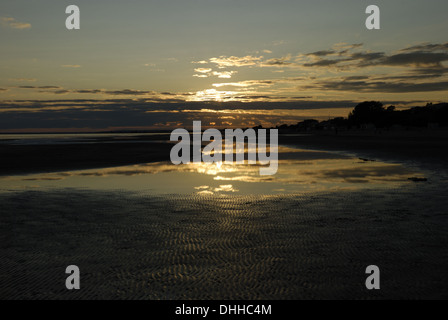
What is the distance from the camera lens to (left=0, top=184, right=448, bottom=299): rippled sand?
580 cm

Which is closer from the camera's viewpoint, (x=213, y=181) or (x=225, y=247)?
(x=225, y=247)

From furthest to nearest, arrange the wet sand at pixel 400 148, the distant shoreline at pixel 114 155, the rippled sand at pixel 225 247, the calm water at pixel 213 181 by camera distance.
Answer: the wet sand at pixel 400 148, the distant shoreline at pixel 114 155, the calm water at pixel 213 181, the rippled sand at pixel 225 247

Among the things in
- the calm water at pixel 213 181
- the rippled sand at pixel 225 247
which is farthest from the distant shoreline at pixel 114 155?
the rippled sand at pixel 225 247

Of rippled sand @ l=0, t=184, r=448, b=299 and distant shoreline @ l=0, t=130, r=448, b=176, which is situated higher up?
distant shoreline @ l=0, t=130, r=448, b=176

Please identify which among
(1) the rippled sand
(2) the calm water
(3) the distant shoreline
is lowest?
(1) the rippled sand

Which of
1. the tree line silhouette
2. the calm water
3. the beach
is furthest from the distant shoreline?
the tree line silhouette

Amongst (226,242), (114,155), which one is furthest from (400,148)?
(226,242)

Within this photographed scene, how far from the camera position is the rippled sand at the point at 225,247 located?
5805 mm

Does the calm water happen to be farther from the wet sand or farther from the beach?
the wet sand

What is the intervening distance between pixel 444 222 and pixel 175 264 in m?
6.88

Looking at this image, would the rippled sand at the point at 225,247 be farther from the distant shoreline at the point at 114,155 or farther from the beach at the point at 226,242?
the distant shoreline at the point at 114,155

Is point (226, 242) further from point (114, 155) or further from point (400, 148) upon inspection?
point (400, 148)

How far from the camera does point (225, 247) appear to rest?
7.75m

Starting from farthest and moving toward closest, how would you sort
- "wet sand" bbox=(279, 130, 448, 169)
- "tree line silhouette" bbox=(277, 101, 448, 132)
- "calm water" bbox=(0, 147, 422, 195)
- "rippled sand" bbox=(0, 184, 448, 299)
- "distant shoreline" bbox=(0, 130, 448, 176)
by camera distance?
1. "tree line silhouette" bbox=(277, 101, 448, 132)
2. "wet sand" bbox=(279, 130, 448, 169)
3. "distant shoreline" bbox=(0, 130, 448, 176)
4. "calm water" bbox=(0, 147, 422, 195)
5. "rippled sand" bbox=(0, 184, 448, 299)
